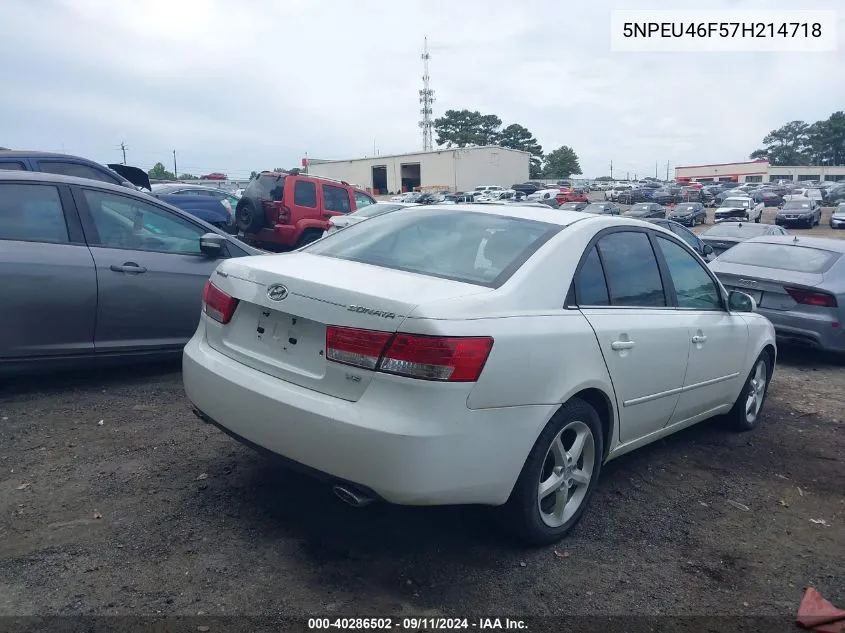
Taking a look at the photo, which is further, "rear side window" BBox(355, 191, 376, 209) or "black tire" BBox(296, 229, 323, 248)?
"rear side window" BBox(355, 191, 376, 209)

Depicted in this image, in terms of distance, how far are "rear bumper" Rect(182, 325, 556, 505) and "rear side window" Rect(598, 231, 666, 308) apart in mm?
1047

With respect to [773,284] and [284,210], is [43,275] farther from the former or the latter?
[284,210]

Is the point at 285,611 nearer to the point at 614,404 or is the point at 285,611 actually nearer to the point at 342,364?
the point at 342,364

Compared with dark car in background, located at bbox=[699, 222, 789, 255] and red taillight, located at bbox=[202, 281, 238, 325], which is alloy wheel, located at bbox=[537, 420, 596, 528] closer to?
red taillight, located at bbox=[202, 281, 238, 325]

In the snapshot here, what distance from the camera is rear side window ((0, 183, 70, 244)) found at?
498 cm

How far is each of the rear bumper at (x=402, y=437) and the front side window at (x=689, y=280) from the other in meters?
1.80

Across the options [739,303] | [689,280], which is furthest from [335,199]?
[689,280]

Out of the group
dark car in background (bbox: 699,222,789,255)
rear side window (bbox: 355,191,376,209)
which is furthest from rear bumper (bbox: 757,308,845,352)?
rear side window (bbox: 355,191,376,209)

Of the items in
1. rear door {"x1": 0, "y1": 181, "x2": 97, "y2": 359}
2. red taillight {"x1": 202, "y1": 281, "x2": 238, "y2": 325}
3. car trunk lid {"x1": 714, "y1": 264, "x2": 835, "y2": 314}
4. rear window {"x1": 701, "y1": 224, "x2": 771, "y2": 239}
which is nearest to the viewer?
red taillight {"x1": 202, "y1": 281, "x2": 238, "y2": 325}

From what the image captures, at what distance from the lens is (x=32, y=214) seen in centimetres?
507

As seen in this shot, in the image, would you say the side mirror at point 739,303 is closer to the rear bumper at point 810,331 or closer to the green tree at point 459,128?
the rear bumper at point 810,331

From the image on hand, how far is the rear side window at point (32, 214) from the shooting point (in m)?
4.98

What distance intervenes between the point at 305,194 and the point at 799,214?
32.2 m

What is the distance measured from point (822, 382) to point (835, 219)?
32280mm
